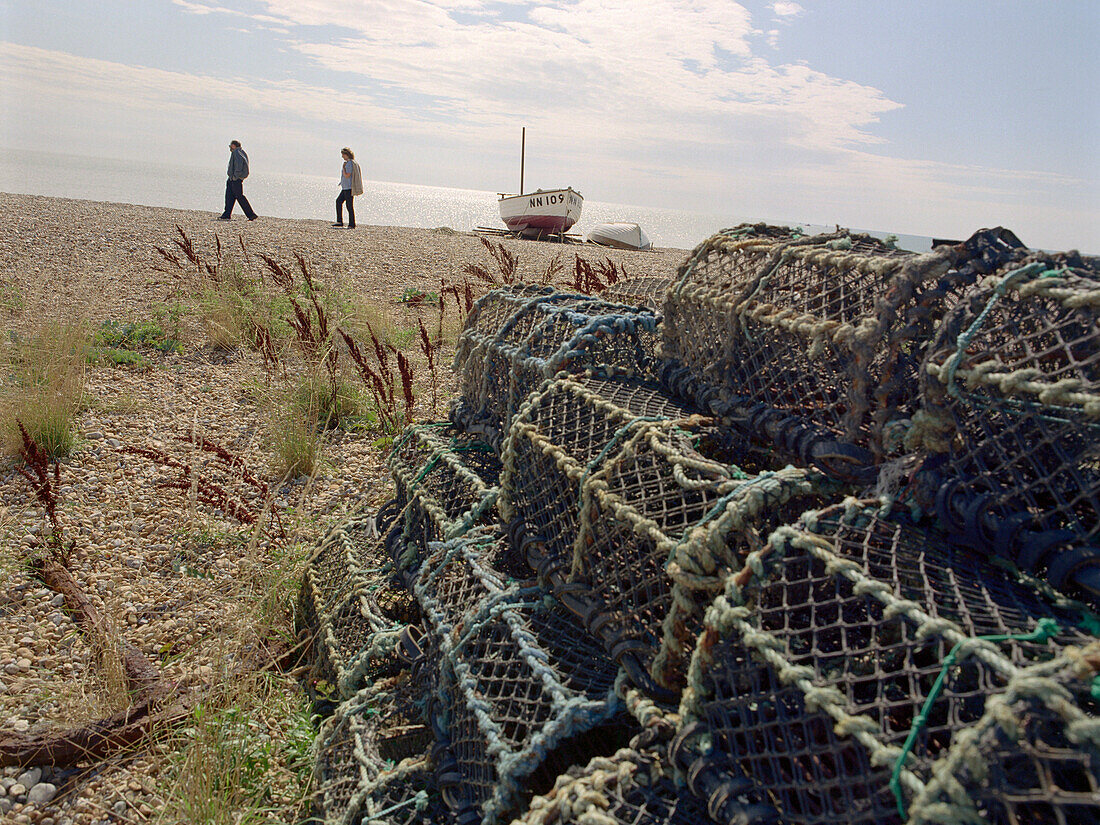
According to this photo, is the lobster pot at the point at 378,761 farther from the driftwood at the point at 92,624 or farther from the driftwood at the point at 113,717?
the driftwood at the point at 92,624

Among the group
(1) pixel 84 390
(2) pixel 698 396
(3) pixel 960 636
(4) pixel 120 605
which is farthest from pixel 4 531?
(3) pixel 960 636

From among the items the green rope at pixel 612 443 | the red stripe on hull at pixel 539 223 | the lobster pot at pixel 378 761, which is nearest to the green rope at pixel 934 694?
the green rope at pixel 612 443

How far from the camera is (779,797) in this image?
3.77ft

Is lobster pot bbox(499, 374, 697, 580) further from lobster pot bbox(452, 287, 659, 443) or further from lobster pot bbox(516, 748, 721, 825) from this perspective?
lobster pot bbox(516, 748, 721, 825)

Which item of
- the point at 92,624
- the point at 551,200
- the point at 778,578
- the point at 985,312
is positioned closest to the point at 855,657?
the point at 778,578

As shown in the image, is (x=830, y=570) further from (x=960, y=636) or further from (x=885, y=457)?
(x=885, y=457)

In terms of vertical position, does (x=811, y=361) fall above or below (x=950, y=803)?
above

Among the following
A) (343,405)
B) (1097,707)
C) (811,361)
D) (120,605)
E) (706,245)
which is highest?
(706,245)

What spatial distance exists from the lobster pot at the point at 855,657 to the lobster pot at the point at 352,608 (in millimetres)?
1294

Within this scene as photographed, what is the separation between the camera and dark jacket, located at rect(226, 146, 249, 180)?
14073 mm

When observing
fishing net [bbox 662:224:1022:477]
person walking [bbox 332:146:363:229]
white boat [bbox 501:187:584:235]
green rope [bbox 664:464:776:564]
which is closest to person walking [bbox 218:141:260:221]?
person walking [bbox 332:146:363:229]

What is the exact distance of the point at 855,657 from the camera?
117 cm

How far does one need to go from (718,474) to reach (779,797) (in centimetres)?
62

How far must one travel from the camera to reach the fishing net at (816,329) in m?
1.44
